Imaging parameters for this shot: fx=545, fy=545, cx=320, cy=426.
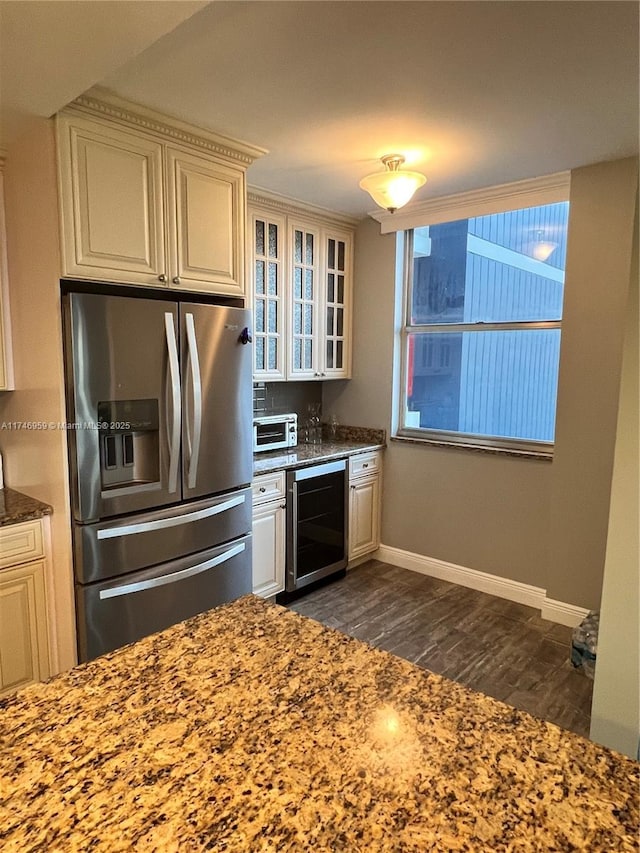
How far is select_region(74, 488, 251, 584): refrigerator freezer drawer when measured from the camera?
2191 mm

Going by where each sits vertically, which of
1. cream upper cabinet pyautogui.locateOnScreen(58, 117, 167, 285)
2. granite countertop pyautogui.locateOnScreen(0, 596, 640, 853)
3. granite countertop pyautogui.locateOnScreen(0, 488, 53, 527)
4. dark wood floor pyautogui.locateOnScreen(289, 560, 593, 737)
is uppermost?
cream upper cabinet pyautogui.locateOnScreen(58, 117, 167, 285)

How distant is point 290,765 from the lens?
0.82m

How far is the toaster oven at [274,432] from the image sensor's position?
349 cm

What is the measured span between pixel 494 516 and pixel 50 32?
324 centimetres

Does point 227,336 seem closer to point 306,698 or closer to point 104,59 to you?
point 104,59

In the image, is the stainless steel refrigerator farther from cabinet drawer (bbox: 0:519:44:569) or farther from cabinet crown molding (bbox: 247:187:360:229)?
cabinet crown molding (bbox: 247:187:360:229)

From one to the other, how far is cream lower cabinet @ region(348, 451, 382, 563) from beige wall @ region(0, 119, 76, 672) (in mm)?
2000

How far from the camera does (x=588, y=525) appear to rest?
120 inches

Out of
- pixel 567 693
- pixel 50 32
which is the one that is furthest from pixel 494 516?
pixel 50 32

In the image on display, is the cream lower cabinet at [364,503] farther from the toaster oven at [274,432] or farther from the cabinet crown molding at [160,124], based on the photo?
the cabinet crown molding at [160,124]

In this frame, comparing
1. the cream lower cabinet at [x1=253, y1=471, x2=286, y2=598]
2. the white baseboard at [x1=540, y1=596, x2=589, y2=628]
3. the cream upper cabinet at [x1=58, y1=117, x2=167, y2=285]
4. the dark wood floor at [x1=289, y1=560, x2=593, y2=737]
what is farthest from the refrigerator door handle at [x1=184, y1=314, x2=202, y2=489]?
the white baseboard at [x1=540, y1=596, x2=589, y2=628]

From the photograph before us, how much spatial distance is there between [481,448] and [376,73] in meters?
2.31

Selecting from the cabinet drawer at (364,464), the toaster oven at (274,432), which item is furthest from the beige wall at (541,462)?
the toaster oven at (274,432)

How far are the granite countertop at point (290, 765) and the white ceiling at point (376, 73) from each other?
1516mm
